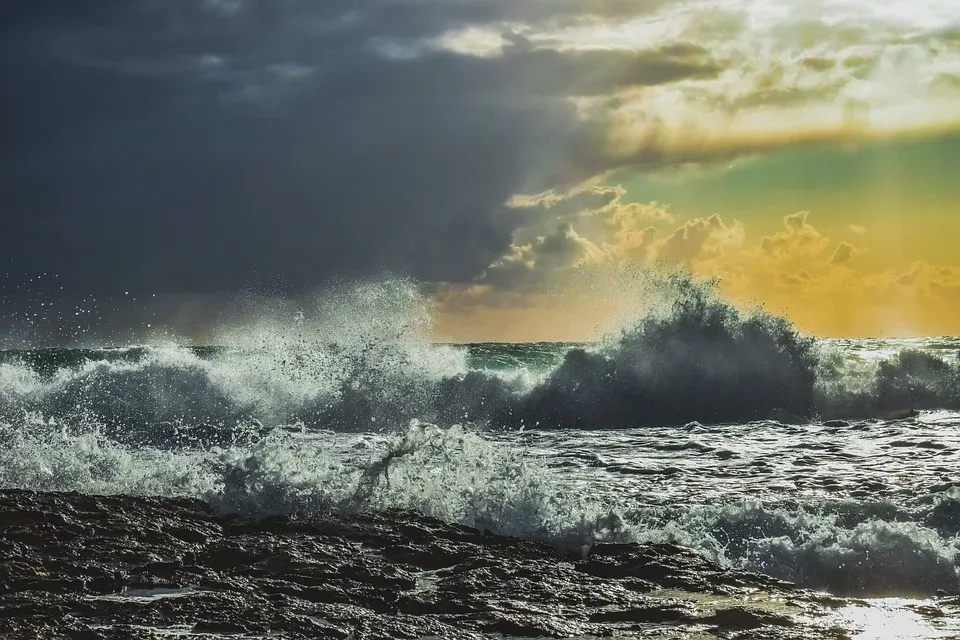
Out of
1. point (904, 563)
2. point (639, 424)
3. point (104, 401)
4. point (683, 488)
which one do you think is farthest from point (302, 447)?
point (104, 401)

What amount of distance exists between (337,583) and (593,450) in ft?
24.9

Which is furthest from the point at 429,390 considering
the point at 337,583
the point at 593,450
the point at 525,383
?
the point at 337,583

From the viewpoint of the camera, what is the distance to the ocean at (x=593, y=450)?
6691mm

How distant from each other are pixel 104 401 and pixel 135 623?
59.7ft

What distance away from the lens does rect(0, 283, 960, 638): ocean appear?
669cm

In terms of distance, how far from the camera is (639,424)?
59.8 ft

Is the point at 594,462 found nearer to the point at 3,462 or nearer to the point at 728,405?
the point at 3,462

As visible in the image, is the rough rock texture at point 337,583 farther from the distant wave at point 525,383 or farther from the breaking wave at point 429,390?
the distant wave at point 525,383

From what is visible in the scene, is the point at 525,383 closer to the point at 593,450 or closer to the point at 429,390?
the point at 429,390

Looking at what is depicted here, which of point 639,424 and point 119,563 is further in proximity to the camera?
point 639,424

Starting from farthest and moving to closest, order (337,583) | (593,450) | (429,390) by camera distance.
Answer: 1. (429,390)
2. (593,450)
3. (337,583)

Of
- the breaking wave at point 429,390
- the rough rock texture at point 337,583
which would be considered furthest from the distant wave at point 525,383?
the rough rock texture at point 337,583

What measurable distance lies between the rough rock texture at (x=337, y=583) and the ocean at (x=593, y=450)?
7 cm

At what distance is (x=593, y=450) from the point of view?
12781mm
